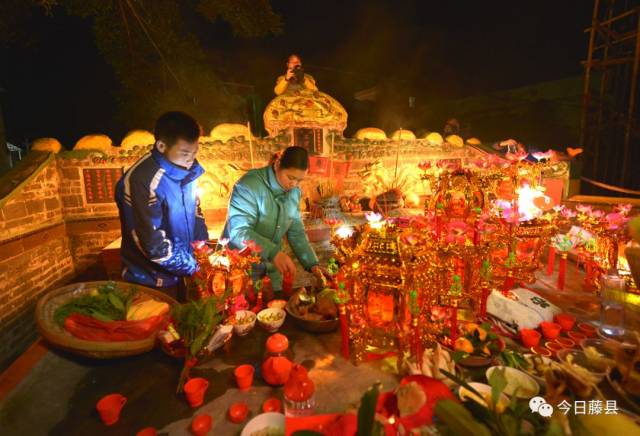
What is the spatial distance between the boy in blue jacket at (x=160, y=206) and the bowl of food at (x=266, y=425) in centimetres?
184

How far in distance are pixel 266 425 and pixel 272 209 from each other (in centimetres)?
236

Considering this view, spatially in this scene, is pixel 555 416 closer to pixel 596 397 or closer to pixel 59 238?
pixel 596 397

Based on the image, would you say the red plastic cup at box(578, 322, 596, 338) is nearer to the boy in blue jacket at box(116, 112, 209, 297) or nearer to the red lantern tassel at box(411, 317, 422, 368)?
the red lantern tassel at box(411, 317, 422, 368)

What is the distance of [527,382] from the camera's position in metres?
1.70

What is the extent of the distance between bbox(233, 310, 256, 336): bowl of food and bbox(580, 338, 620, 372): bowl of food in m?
2.15

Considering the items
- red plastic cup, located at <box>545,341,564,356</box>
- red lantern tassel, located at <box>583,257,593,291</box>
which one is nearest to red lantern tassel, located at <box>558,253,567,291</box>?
red lantern tassel, located at <box>583,257,593,291</box>

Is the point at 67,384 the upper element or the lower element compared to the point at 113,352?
lower

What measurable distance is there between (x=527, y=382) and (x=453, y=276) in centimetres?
66

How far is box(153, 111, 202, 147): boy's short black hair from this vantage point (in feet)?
9.81

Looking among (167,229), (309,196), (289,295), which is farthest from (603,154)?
(167,229)

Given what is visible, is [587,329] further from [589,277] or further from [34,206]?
[34,206]

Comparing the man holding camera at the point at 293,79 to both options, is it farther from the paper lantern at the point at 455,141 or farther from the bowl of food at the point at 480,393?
the bowl of food at the point at 480,393

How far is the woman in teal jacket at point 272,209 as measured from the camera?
3.26 m

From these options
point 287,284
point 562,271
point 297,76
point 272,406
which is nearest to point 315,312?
point 287,284
